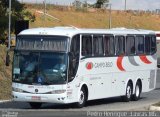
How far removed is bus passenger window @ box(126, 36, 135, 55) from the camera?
92.6ft

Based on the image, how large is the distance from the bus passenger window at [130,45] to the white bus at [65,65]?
37.5 inches

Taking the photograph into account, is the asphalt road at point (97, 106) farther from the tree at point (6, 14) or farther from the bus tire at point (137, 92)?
the tree at point (6, 14)

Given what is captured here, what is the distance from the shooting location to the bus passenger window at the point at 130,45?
28.2 metres

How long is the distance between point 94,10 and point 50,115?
114423 millimetres

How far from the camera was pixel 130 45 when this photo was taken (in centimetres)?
2850

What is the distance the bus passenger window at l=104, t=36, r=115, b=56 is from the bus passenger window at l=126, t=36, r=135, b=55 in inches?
60.2

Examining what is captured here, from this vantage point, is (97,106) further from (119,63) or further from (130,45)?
(130,45)

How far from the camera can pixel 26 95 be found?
2320 centimetres

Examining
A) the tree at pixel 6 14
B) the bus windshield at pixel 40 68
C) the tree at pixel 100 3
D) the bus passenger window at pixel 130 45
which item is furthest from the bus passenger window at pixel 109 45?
the tree at pixel 100 3

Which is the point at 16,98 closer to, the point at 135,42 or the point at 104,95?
the point at 104,95

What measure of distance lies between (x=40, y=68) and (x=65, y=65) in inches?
37.1

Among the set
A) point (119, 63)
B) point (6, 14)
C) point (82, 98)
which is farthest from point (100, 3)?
point (82, 98)

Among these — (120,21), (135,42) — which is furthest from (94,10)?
(135,42)

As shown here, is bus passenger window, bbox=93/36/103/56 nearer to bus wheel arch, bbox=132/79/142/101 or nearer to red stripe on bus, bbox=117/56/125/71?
red stripe on bus, bbox=117/56/125/71
